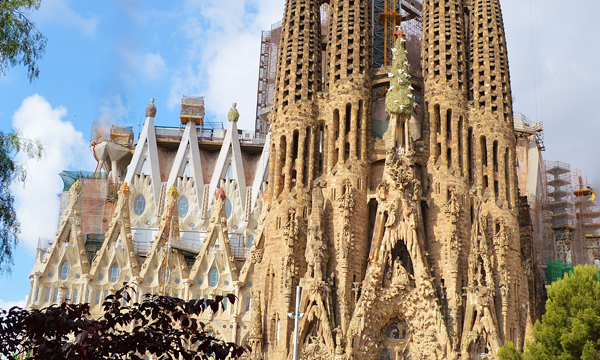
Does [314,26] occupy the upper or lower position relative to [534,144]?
upper

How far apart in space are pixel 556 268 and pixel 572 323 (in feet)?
71.4

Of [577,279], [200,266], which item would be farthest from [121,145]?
[577,279]

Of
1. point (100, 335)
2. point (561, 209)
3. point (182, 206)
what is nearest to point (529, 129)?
point (561, 209)

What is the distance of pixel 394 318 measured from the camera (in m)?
34.1

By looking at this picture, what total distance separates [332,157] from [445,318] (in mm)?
9601

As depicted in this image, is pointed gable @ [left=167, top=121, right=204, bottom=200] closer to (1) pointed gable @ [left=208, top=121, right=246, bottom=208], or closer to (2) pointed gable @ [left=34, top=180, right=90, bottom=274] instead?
(1) pointed gable @ [left=208, top=121, right=246, bottom=208]

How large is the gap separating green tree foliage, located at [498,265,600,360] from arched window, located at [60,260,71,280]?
26819 mm

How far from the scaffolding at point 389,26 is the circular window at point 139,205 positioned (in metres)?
17.3

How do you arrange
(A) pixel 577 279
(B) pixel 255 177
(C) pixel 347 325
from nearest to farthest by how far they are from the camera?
(A) pixel 577 279, (C) pixel 347 325, (B) pixel 255 177

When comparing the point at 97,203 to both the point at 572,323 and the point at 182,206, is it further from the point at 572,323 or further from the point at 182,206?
the point at 572,323

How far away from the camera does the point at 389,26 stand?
45844 millimetres

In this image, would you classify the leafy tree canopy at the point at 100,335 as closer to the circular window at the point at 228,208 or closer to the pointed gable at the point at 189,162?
the circular window at the point at 228,208

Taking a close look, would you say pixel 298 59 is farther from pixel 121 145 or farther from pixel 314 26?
pixel 121 145

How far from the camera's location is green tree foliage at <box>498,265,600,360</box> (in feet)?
72.6
